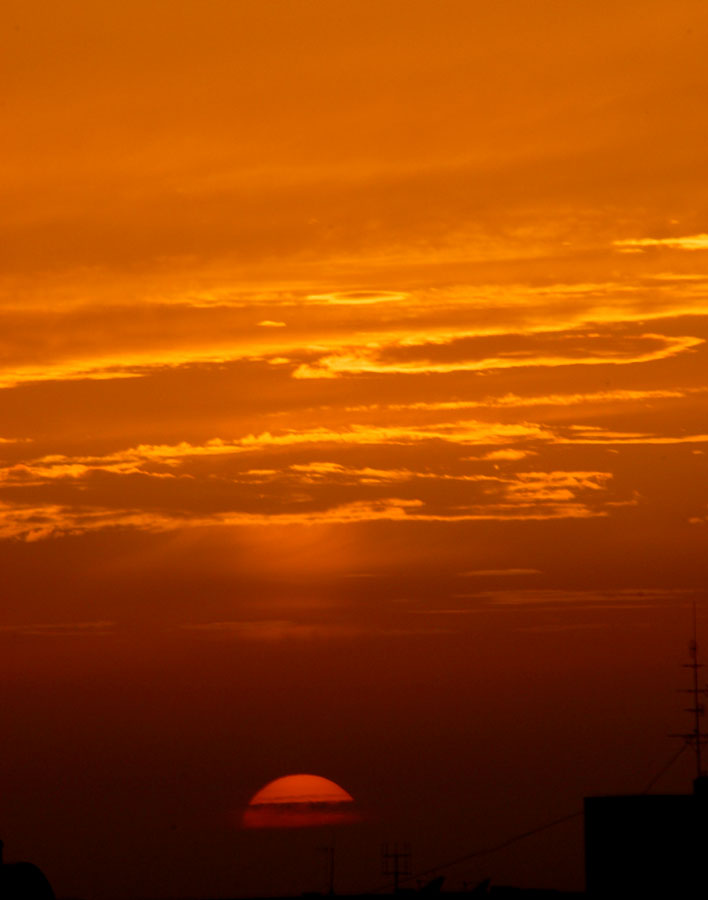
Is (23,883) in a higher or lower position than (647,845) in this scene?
lower

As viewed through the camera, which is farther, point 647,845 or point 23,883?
point 647,845

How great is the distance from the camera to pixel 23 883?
194ft

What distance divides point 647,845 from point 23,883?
88.6ft

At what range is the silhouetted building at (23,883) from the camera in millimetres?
58625

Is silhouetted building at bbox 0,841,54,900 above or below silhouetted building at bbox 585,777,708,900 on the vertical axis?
below

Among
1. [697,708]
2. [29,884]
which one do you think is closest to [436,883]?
[697,708]

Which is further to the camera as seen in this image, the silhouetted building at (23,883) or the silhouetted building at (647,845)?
the silhouetted building at (647,845)

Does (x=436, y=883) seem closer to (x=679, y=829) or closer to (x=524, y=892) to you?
(x=524, y=892)

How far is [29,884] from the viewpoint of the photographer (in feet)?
194

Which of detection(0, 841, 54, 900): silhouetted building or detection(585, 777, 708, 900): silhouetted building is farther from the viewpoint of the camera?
detection(585, 777, 708, 900): silhouetted building

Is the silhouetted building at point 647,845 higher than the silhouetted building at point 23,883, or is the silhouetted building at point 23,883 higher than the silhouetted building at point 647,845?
the silhouetted building at point 647,845

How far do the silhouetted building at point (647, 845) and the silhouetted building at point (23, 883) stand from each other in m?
24.0

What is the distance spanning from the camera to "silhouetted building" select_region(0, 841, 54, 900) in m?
58.6

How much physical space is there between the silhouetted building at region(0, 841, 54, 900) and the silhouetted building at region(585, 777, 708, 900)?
2403 cm
